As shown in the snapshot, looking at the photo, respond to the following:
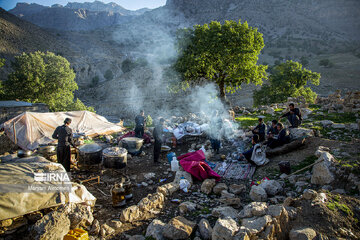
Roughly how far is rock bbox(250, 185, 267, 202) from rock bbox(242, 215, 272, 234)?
1185 mm

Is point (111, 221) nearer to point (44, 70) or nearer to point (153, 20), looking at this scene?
point (44, 70)

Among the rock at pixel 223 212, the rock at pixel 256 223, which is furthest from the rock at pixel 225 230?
the rock at pixel 223 212

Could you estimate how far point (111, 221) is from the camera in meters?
3.45

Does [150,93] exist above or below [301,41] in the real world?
below

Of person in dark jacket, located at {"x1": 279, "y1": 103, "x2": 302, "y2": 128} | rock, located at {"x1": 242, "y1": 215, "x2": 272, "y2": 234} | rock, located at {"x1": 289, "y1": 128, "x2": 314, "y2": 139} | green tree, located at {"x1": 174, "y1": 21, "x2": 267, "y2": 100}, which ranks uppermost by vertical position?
green tree, located at {"x1": 174, "y1": 21, "x2": 267, "y2": 100}

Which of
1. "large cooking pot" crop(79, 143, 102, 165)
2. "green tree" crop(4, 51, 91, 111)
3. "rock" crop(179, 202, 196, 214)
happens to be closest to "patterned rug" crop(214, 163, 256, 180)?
"rock" crop(179, 202, 196, 214)

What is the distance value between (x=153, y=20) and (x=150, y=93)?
2824 inches

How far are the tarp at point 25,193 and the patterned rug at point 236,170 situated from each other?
3420mm

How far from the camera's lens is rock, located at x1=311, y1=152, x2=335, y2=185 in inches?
162

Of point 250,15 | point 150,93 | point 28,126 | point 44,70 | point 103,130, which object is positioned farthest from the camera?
point 250,15

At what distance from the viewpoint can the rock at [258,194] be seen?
4.03 m

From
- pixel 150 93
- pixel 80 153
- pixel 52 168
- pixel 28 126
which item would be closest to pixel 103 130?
pixel 28 126

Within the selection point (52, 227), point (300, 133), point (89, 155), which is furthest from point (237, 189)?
point (89, 155)

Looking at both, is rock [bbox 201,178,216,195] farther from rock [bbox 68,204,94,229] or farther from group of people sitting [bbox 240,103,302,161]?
rock [bbox 68,204,94,229]
